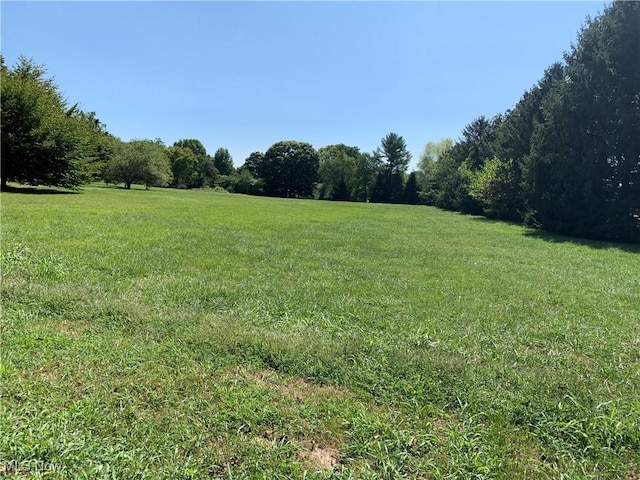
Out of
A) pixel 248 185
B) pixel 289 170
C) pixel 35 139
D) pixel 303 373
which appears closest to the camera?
pixel 303 373

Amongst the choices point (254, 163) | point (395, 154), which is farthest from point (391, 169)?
point (254, 163)

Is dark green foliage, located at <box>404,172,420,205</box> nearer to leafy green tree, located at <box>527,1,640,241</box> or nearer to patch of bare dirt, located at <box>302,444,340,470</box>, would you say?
leafy green tree, located at <box>527,1,640,241</box>

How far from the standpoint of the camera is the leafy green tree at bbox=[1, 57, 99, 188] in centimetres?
1958

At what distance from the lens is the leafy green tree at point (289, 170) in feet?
213

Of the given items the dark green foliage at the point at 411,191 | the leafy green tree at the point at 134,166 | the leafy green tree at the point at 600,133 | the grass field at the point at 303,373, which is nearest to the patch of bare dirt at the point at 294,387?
the grass field at the point at 303,373

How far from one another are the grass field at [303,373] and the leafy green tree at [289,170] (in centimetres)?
5973

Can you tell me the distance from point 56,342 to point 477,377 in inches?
139

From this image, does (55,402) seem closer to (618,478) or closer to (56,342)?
(56,342)

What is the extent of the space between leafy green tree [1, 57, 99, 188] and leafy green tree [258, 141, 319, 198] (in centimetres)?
4212

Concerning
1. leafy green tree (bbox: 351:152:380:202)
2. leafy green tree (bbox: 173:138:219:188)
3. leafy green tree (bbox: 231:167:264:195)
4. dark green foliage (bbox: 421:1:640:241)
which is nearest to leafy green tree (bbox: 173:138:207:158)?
leafy green tree (bbox: 173:138:219:188)

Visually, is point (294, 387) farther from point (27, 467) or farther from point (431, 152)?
point (431, 152)

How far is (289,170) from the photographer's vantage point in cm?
6519

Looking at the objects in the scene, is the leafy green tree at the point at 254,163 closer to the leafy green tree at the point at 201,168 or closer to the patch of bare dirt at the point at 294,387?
the leafy green tree at the point at 201,168

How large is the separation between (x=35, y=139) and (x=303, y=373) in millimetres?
23960
